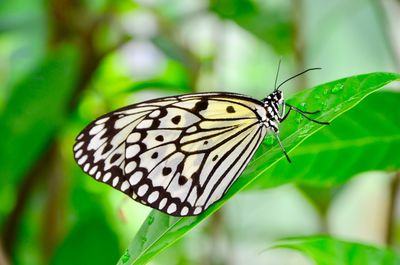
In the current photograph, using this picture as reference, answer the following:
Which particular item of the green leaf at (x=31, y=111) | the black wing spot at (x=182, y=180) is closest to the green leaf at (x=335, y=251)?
the black wing spot at (x=182, y=180)

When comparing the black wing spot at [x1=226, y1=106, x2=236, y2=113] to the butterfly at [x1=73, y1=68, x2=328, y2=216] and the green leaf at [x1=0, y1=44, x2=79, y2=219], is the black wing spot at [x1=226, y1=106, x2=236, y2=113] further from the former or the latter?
the green leaf at [x1=0, y1=44, x2=79, y2=219]

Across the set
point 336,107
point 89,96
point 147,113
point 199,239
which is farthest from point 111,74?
point 336,107

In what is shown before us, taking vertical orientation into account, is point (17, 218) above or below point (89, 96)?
below

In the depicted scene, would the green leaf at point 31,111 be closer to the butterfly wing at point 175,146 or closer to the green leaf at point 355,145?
the butterfly wing at point 175,146

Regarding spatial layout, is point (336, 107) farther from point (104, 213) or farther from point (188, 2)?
point (188, 2)

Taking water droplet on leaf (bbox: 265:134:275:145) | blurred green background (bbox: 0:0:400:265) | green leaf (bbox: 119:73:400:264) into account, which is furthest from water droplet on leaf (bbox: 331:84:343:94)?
blurred green background (bbox: 0:0:400:265)

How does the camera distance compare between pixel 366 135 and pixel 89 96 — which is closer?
pixel 366 135

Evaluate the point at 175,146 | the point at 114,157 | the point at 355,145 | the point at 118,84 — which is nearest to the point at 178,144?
the point at 175,146

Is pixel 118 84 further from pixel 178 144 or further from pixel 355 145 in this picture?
pixel 355 145
